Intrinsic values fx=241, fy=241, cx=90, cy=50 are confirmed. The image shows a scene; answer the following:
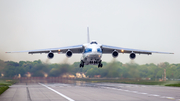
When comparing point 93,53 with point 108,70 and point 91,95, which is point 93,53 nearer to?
point 91,95

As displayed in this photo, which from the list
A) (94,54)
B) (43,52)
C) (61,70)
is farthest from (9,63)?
(94,54)

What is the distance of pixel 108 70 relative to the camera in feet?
148

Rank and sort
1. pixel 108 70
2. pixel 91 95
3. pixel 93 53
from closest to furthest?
pixel 91 95, pixel 93 53, pixel 108 70

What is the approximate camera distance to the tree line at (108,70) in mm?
43206

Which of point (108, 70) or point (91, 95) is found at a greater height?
point (108, 70)

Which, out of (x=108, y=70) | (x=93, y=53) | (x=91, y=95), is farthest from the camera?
(x=108, y=70)

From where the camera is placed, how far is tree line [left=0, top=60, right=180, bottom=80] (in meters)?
43.2

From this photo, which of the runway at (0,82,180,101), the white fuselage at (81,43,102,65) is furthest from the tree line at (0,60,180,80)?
the runway at (0,82,180,101)

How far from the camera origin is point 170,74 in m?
48.2

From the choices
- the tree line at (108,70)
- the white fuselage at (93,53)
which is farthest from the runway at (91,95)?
the tree line at (108,70)

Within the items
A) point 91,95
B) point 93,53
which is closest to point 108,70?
point 93,53

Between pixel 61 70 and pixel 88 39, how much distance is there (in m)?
8.72

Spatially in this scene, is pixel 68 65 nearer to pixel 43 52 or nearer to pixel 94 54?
pixel 43 52

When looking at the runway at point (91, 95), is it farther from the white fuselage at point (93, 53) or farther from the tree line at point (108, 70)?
the tree line at point (108, 70)
